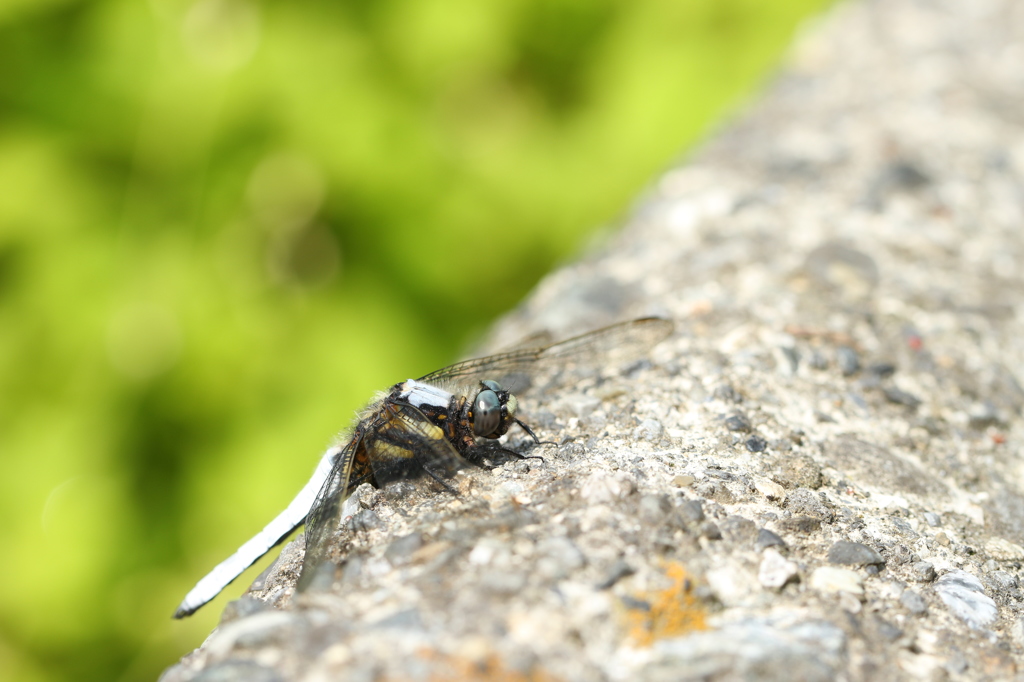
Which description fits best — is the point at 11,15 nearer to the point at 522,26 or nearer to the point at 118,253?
the point at 118,253

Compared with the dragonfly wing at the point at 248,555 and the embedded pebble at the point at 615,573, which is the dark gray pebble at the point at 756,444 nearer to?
the embedded pebble at the point at 615,573

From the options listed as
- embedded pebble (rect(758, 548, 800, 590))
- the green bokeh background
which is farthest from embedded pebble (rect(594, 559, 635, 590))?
the green bokeh background

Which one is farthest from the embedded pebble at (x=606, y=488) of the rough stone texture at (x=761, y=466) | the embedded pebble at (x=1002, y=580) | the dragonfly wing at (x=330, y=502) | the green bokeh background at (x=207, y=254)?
the green bokeh background at (x=207, y=254)

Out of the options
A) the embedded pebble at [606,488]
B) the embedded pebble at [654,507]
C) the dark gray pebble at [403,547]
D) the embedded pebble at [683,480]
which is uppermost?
the dark gray pebble at [403,547]

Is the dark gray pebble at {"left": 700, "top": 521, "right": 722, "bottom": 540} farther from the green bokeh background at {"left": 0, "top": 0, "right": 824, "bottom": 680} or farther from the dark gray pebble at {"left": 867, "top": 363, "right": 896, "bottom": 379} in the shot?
the green bokeh background at {"left": 0, "top": 0, "right": 824, "bottom": 680}

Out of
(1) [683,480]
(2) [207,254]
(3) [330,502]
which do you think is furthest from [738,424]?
(2) [207,254]

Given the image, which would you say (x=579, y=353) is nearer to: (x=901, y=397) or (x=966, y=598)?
(x=901, y=397)
